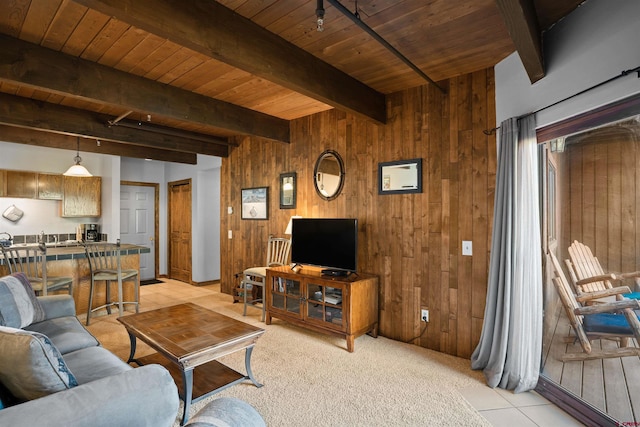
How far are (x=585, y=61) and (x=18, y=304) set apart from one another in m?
3.95

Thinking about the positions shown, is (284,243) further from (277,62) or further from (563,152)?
(563,152)

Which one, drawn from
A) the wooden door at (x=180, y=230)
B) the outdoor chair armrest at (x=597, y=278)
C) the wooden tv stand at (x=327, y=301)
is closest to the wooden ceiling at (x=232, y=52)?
the outdoor chair armrest at (x=597, y=278)

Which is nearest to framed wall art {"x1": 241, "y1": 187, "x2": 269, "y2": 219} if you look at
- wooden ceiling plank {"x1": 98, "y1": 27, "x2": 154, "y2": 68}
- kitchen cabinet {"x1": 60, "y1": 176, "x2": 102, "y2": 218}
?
wooden ceiling plank {"x1": 98, "y1": 27, "x2": 154, "y2": 68}

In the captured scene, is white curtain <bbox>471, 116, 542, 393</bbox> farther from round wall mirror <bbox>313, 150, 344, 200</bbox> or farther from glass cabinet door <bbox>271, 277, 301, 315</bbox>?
glass cabinet door <bbox>271, 277, 301, 315</bbox>

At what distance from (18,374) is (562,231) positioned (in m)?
3.27

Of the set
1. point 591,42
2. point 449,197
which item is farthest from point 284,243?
point 591,42

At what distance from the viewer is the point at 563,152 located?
2.47m

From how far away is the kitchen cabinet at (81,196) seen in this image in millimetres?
5551

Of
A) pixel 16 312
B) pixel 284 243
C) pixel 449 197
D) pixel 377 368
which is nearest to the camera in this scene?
pixel 16 312

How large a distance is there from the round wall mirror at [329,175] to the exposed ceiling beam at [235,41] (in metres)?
0.94

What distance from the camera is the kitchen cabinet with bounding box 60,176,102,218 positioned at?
18.2ft

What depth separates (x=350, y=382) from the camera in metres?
2.60

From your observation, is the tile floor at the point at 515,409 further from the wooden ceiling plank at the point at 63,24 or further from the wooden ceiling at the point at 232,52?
the wooden ceiling plank at the point at 63,24

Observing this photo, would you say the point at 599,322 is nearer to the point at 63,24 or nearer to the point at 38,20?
the point at 63,24
